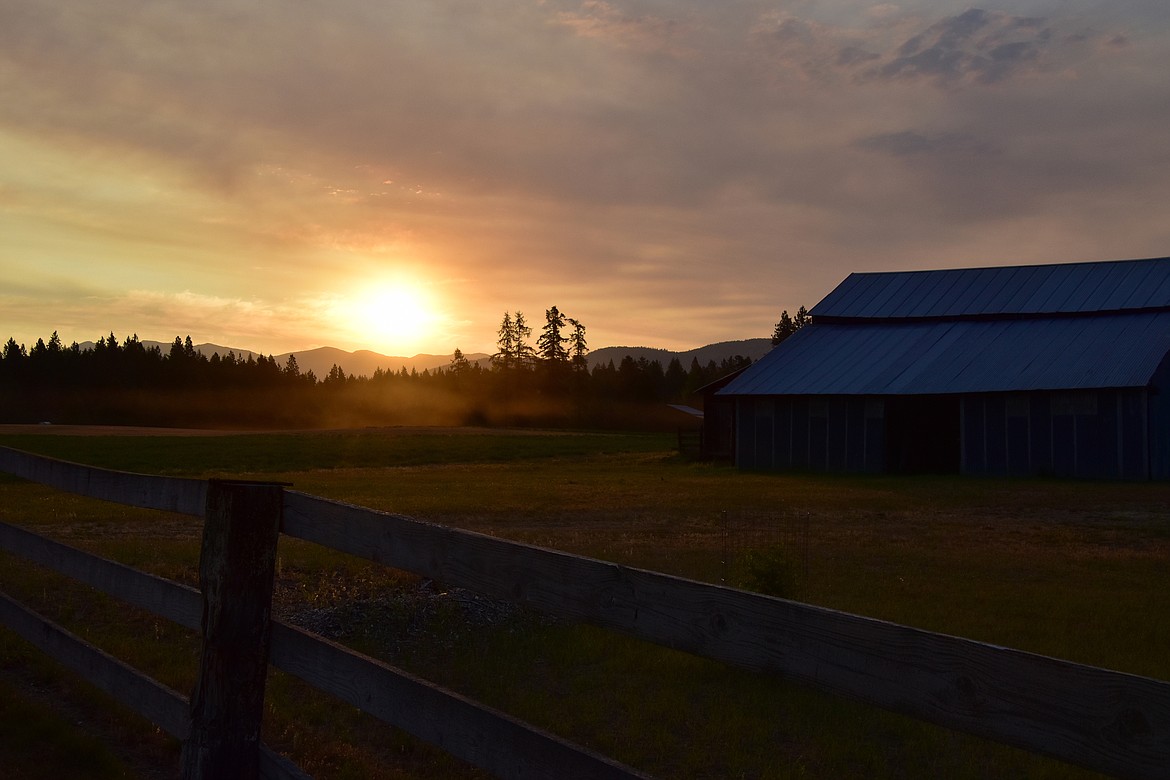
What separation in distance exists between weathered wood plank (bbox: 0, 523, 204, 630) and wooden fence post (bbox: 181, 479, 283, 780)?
0.45 m

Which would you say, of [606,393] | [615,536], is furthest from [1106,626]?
[606,393]

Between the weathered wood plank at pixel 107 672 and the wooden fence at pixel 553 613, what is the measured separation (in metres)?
0.02

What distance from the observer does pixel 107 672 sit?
5168 millimetres

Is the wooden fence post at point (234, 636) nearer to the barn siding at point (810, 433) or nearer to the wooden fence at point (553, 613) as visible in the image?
the wooden fence at point (553, 613)

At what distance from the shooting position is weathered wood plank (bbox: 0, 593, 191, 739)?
4.39 metres

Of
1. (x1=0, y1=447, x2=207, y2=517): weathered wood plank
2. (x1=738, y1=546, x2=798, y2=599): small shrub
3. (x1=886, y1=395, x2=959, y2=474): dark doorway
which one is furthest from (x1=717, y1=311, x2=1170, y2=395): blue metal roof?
(x1=0, y1=447, x2=207, y2=517): weathered wood plank

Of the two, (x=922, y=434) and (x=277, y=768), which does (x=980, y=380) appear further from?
(x=277, y=768)

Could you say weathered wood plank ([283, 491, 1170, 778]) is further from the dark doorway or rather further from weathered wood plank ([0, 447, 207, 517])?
the dark doorway

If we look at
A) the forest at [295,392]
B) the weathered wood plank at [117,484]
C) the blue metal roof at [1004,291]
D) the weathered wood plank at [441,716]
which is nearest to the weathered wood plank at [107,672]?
the weathered wood plank at [441,716]

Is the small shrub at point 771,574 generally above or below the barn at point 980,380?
below

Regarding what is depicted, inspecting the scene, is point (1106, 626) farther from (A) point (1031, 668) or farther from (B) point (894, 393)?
(B) point (894, 393)

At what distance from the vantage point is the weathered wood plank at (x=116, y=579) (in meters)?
4.48

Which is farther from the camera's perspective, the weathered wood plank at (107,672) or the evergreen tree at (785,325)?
the evergreen tree at (785,325)

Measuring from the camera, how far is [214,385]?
387ft
